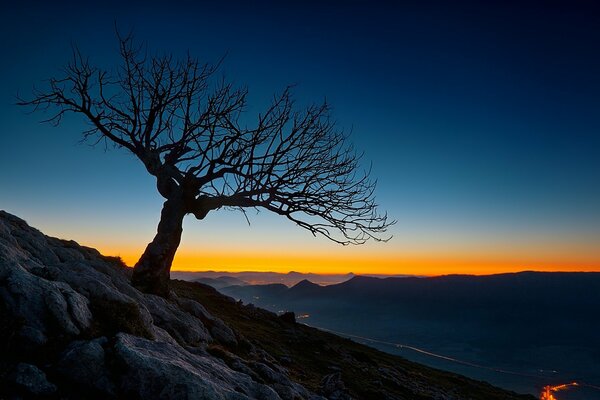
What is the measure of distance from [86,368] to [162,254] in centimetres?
1223

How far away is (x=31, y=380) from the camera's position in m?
6.58

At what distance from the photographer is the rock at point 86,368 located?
283 inches

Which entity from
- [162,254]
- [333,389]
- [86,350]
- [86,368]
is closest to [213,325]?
[162,254]

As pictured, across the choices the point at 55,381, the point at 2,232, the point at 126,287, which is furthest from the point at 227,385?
the point at 2,232

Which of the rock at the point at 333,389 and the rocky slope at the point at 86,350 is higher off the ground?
the rocky slope at the point at 86,350

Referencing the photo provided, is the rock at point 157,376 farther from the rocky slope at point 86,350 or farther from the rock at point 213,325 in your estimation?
the rock at point 213,325

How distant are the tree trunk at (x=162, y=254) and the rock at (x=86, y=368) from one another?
1156 cm

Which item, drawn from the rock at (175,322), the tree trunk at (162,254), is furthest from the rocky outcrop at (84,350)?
the tree trunk at (162,254)

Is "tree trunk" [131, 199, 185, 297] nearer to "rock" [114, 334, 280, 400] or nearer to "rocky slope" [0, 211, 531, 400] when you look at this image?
"rocky slope" [0, 211, 531, 400]

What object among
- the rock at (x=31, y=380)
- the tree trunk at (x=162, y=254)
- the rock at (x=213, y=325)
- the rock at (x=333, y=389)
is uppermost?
the tree trunk at (x=162, y=254)

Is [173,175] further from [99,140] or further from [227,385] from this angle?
[227,385]

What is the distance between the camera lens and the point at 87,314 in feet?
30.0

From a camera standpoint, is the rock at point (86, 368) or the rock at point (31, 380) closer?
the rock at point (31, 380)

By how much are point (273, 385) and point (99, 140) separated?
56.4 feet
